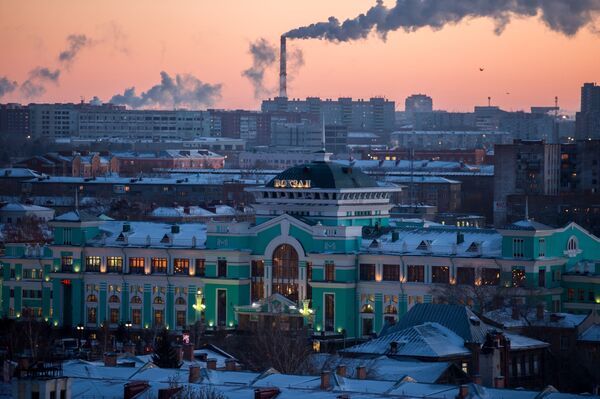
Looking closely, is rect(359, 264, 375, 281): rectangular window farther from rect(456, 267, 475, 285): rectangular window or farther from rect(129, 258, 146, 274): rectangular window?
rect(129, 258, 146, 274): rectangular window

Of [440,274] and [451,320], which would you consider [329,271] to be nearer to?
[440,274]

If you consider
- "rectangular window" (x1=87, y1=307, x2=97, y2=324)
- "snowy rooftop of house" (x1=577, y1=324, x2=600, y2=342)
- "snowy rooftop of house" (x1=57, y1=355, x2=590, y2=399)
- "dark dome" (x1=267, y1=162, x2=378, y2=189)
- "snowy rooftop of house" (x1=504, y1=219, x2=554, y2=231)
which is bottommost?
"rectangular window" (x1=87, y1=307, x2=97, y2=324)

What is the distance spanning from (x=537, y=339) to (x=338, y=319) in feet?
57.7

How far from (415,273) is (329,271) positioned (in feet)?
11.8

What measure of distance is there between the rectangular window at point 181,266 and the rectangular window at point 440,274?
38.4 feet

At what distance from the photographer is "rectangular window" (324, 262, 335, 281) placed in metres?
95.8

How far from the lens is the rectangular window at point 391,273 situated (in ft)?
312

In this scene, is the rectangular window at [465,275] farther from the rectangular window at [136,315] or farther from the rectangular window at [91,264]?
the rectangular window at [91,264]

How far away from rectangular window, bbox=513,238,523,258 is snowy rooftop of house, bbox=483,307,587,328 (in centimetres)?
Answer: 841

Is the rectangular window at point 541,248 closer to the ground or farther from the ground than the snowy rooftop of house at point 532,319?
farther from the ground

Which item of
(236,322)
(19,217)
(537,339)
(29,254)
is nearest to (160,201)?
(19,217)

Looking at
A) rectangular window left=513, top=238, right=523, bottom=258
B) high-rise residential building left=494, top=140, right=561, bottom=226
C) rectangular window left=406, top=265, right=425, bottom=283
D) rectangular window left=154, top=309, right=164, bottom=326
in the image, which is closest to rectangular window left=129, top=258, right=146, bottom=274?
rectangular window left=154, top=309, right=164, bottom=326

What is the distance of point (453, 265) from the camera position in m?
93.8

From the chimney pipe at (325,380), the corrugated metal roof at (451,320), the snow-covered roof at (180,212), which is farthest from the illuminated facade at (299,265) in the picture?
the snow-covered roof at (180,212)
